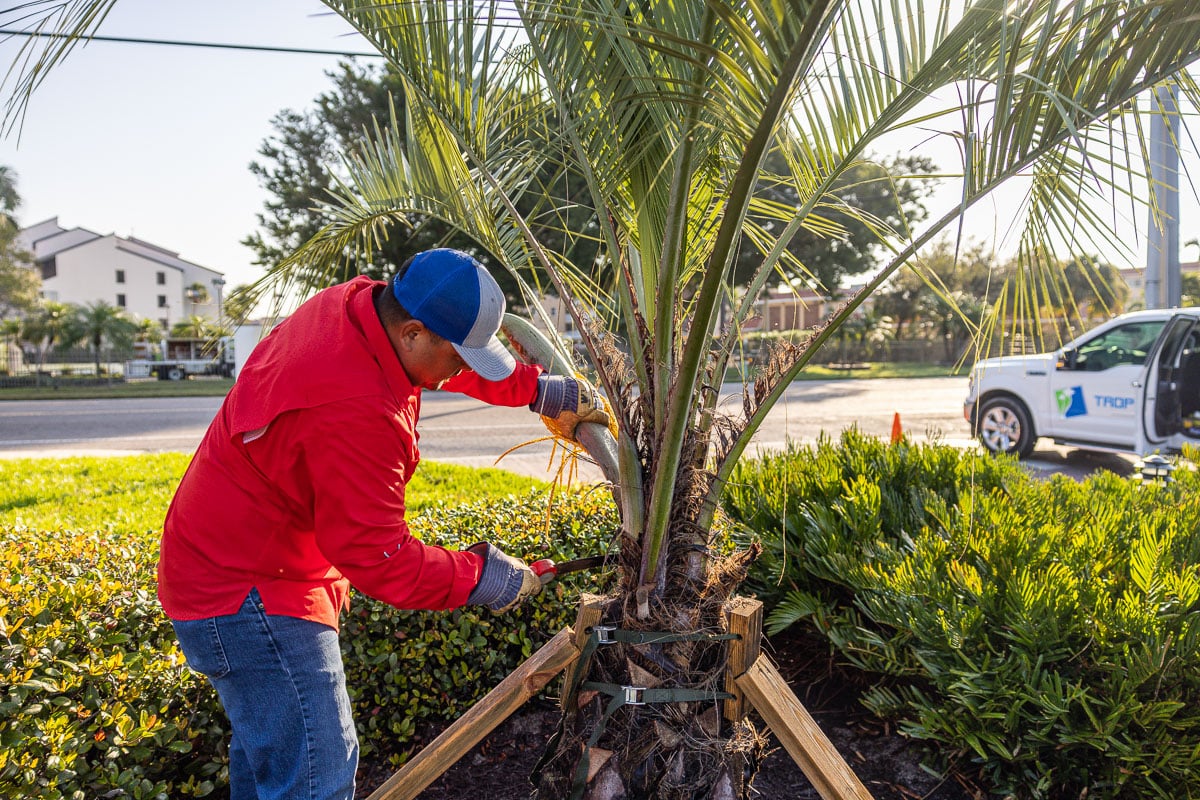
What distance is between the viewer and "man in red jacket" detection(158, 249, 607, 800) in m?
1.74

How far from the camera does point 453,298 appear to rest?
1.82 meters

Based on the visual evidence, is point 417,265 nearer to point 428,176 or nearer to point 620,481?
point 620,481

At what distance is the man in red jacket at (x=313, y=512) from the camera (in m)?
1.74

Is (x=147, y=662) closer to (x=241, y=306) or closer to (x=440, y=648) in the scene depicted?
(x=440, y=648)

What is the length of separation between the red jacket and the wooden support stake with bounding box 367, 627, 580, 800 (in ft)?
1.25

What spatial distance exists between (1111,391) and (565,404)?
833 centimetres

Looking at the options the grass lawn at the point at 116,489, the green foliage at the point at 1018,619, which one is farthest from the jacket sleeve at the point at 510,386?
the grass lawn at the point at 116,489

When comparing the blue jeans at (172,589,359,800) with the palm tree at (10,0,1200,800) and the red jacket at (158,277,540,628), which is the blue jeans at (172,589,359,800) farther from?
the palm tree at (10,0,1200,800)

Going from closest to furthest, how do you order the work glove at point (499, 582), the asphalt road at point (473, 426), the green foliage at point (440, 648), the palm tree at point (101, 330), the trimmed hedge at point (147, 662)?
1. the work glove at point (499, 582)
2. the trimmed hedge at point (147, 662)
3. the green foliage at point (440, 648)
4. the asphalt road at point (473, 426)
5. the palm tree at point (101, 330)

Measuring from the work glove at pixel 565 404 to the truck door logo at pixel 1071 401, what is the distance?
8.36 meters

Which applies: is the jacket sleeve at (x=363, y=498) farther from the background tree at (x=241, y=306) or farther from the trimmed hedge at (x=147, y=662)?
the background tree at (x=241, y=306)

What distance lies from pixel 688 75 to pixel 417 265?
30.4 inches

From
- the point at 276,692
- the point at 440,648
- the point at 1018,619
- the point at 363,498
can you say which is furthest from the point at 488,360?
the point at 1018,619

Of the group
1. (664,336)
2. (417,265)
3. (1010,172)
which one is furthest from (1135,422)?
(417,265)
